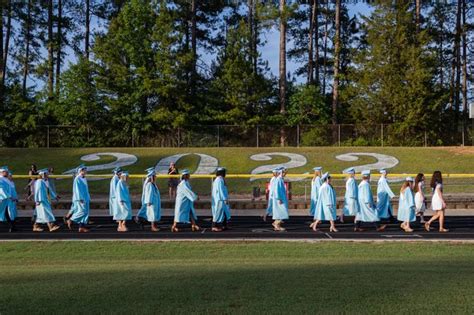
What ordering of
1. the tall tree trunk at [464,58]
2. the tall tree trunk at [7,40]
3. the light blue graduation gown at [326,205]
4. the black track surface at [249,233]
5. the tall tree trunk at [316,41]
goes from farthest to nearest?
the tall tree trunk at [316,41] < the tall tree trunk at [464,58] < the tall tree trunk at [7,40] < the light blue graduation gown at [326,205] < the black track surface at [249,233]

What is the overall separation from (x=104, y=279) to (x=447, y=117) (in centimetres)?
3728

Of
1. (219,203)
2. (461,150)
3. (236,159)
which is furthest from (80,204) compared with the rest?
(461,150)

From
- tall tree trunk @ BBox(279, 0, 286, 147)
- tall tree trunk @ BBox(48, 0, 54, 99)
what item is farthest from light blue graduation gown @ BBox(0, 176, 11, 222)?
tall tree trunk @ BBox(48, 0, 54, 99)

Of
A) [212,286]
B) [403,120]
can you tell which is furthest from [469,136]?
[212,286]

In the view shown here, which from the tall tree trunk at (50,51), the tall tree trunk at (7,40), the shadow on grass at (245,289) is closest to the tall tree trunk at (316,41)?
the tall tree trunk at (50,51)

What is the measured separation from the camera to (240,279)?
7.84 meters

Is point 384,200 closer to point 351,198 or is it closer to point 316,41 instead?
point 351,198

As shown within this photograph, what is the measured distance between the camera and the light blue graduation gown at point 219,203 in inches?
635

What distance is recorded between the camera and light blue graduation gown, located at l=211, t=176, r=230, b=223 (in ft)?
53.0

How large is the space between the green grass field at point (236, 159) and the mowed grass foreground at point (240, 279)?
50.0 feet

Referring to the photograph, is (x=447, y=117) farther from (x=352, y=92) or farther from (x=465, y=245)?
(x=465, y=245)

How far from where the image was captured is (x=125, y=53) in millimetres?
40000

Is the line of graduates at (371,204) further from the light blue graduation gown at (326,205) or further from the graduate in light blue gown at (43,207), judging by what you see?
the graduate in light blue gown at (43,207)

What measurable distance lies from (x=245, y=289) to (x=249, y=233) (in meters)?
8.32
